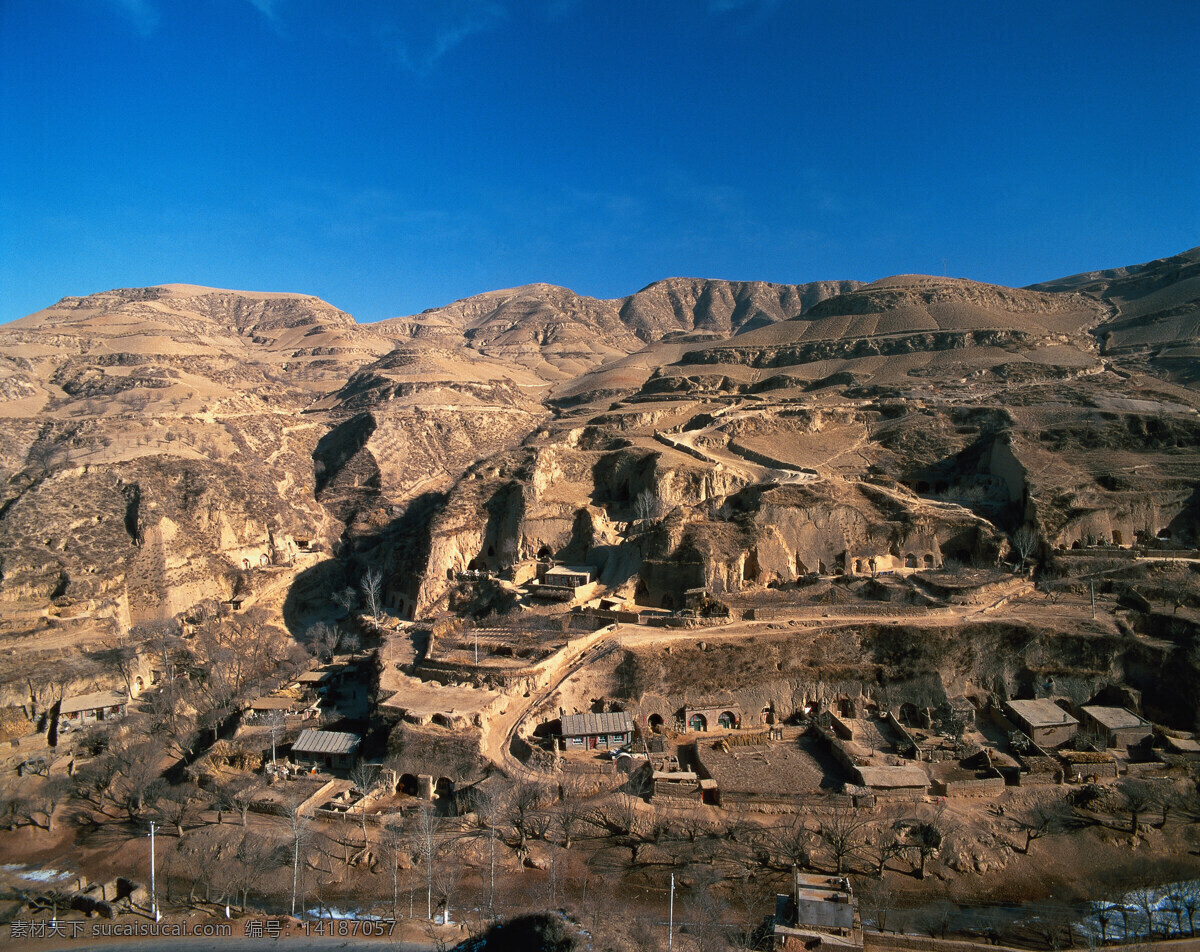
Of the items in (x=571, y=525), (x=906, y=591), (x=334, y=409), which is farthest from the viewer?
(x=334, y=409)

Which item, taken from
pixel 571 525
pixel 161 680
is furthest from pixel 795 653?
pixel 161 680

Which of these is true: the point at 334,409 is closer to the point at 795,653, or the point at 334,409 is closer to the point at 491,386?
the point at 491,386

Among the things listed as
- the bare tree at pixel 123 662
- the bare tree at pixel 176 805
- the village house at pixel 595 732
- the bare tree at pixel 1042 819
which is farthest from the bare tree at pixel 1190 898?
the bare tree at pixel 123 662

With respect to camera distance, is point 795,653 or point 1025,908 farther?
point 795,653

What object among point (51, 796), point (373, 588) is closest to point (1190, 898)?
point (51, 796)

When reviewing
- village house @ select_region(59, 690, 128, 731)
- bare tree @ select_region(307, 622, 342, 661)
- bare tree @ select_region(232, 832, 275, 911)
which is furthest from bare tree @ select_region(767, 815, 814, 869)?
village house @ select_region(59, 690, 128, 731)

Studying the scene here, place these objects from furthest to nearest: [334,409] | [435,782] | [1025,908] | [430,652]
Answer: [334,409] < [430,652] < [435,782] < [1025,908]

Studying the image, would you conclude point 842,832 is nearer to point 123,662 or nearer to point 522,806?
point 522,806

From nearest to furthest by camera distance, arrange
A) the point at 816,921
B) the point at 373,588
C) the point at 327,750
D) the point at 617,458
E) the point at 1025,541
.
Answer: the point at 816,921, the point at 327,750, the point at 1025,541, the point at 373,588, the point at 617,458
